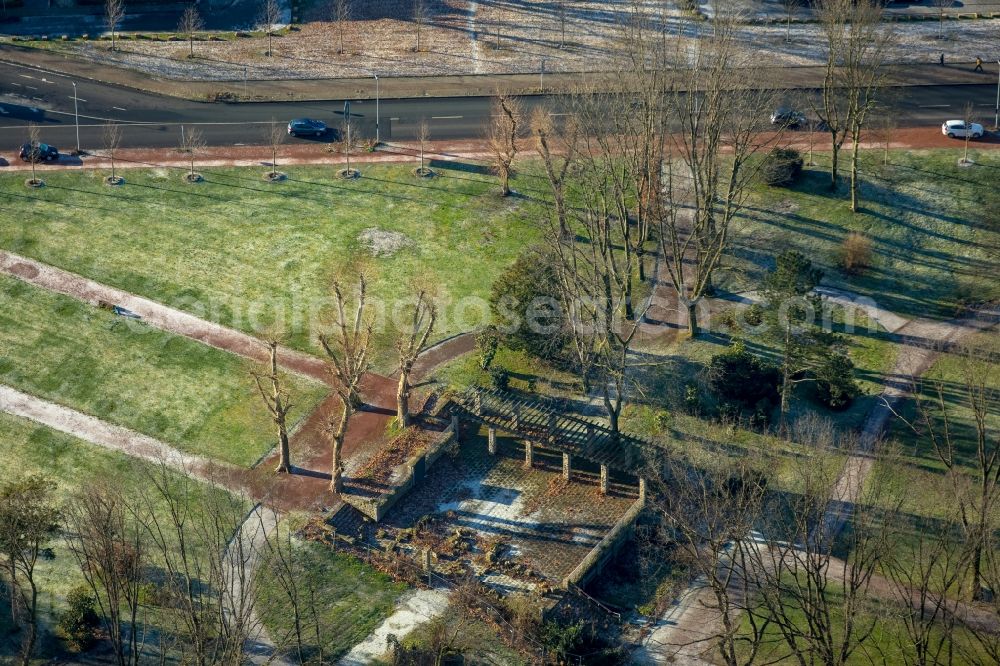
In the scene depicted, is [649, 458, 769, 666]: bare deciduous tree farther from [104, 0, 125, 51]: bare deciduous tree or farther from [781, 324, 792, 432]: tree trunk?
[104, 0, 125, 51]: bare deciduous tree

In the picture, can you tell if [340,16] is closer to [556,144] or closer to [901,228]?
[556,144]

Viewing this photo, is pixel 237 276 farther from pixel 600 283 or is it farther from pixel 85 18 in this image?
pixel 85 18

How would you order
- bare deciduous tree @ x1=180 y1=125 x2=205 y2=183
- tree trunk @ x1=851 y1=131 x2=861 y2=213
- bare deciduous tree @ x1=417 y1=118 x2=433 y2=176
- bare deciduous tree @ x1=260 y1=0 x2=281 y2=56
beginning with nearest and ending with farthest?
tree trunk @ x1=851 y1=131 x2=861 y2=213
bare deciduous tree @ x1=180 y1=125 x2=205 y2=183
bare deciduous tree @ x1=417 y1=118 x2=433 y2=176
bare deciduous tree @ x1=260 y1=0 x2=281 y2=56

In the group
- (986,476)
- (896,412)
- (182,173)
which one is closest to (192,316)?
(182,173)

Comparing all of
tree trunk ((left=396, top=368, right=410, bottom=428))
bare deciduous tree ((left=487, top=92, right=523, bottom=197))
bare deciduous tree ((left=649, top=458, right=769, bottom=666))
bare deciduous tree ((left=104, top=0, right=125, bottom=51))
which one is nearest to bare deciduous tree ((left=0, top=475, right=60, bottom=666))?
tree trunk ((left=396, top=368, right=410, bottom=428))

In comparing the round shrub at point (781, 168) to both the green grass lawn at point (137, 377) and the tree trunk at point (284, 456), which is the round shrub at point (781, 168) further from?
the tree trunk at point (284, 456)

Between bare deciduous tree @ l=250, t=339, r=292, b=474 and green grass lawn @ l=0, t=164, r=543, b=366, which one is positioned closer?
bare deciduous tree @ l=250, t=339, r=292, b=474
